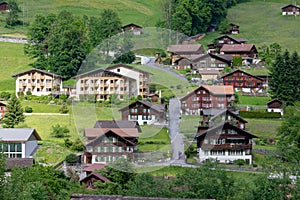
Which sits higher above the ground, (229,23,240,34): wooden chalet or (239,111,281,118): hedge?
(229,23,240,34): wooden chalet

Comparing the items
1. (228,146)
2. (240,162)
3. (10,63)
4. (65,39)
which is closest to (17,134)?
(228,146)

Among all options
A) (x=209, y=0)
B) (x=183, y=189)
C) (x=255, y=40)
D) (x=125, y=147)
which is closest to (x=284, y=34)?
(x=255, y=40)

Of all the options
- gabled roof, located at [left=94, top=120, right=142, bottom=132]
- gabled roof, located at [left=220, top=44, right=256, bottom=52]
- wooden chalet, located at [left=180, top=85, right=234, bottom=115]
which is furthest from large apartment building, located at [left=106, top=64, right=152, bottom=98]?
gabled roof, located at [left=220, top=44, right=256, bottom=52]

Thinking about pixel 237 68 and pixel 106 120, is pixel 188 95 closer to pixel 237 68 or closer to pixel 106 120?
pixel 106 120

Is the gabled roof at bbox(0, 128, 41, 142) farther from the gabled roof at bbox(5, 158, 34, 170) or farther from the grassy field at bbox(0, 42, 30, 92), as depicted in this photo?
the grassy field at bbox(0, 42, 30, 92)

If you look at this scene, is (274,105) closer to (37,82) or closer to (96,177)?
(37,82)

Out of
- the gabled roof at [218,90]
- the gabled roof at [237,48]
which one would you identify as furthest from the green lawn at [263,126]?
the gabled roof at [237,48]

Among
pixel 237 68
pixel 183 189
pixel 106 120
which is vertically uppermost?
pixel 237 68
